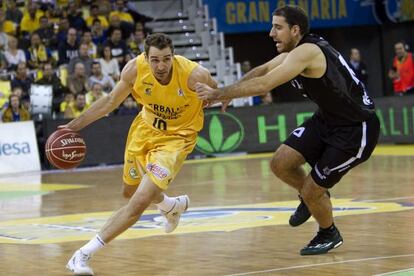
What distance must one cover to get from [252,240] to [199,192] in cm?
504

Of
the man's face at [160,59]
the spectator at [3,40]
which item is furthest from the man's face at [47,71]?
the man's face at [160,59]

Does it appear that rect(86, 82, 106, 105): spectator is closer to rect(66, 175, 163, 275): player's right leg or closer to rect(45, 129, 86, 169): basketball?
rect(45, 129, 86, 169): basketball

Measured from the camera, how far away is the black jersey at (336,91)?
8.31 m

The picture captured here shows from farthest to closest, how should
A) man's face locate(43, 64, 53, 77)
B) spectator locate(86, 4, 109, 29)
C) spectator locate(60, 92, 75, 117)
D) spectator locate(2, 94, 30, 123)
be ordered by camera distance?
spectator locate(86, 4, 109, 29), man's face locate(43, 64, 53, 77), spectator locate(60, 92, 75, 117), spectator locate(2, 94, 30, 123)

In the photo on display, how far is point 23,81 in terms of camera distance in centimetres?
2083

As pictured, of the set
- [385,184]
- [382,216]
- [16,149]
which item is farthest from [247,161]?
[382,216]

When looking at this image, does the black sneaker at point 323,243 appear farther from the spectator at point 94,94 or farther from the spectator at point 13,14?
the spectator at point 13,14

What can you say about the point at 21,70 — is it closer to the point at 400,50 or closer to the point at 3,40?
the point at 3,40

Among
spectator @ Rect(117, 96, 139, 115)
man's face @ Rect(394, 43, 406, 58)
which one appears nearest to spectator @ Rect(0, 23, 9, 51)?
spectator @ Rect(117, 96, 139, 115)

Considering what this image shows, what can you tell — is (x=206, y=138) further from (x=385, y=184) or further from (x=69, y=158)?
(x=69, y=158)

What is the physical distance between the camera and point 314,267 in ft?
26.0

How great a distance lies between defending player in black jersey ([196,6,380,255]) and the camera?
820 cm

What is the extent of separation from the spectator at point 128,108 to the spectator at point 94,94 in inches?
24.1

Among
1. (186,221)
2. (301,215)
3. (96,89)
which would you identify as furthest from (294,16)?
(96,89)
